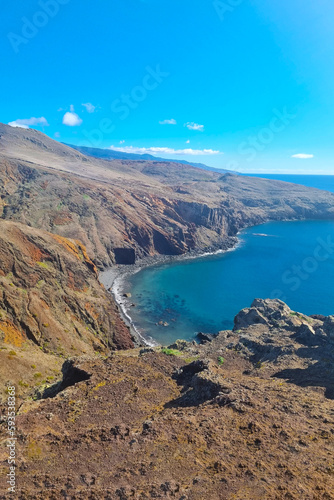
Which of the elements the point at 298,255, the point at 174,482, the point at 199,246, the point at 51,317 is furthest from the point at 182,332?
the point at 298,255

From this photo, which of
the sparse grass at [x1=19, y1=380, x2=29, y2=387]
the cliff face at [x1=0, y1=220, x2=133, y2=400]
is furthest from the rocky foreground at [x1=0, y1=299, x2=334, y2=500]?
the cliff face at [x1=0, y1=220, x2=133, y2=400]

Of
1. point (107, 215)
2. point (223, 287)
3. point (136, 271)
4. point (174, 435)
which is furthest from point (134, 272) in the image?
point (174, 435)

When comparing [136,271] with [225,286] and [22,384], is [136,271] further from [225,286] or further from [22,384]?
[22,384]

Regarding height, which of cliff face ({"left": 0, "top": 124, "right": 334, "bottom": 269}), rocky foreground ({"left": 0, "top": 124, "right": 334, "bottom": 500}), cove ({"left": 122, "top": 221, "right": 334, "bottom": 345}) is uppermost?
cliff face ({"left": 0, "top": 124, "right": 334, "bottom": 269})

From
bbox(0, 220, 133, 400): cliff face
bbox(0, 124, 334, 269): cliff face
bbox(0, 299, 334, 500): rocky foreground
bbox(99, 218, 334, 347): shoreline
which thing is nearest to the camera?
bbox(0, 299, 334, 500): rocky foreground

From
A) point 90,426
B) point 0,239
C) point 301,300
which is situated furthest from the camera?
point 301,300

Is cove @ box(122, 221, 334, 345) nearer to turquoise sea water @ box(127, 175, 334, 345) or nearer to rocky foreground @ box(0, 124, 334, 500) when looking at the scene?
turquoise sea water @ box(127, 175, 334, 345)

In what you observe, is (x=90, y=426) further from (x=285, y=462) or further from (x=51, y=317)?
(x=51, y=317)
